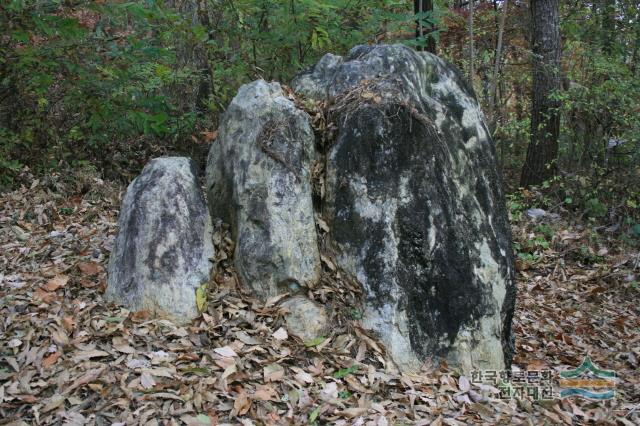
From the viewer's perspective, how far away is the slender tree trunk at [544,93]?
31.7 ft

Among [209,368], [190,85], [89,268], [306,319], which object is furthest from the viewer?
[190,85]

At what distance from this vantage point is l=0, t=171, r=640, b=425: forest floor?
3557mm

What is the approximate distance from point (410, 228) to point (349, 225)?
0.52m

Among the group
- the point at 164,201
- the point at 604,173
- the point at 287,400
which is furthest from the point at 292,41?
the point at 604,173

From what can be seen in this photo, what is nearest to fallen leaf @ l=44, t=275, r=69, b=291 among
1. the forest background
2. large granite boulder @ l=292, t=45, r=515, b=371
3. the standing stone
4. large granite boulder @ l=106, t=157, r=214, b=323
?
large granite boulder @ l=106, t=157, r=214, b=323

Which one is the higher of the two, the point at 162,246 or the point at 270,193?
the point at 270,193

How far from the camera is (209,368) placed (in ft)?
12.8

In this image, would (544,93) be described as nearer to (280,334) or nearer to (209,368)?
(280,334)

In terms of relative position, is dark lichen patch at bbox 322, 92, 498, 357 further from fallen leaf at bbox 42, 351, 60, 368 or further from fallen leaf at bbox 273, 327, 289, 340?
fallen leaf at bbox 42, 351, 60, 368

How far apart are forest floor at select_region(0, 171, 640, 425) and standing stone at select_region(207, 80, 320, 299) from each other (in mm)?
255

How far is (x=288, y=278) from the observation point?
15.0 ft

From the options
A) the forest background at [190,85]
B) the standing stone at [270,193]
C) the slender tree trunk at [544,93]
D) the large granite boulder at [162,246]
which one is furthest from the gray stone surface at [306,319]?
the slender tree trunk at [544,93]

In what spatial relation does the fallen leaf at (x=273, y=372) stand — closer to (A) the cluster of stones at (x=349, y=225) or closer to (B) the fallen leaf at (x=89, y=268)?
(A) the cluster of stones at (x=349, y=225)

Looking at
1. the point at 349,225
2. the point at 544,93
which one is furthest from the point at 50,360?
the point at 544,93
